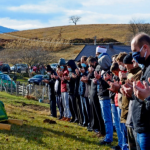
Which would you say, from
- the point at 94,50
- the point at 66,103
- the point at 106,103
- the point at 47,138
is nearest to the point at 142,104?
the point at 106,103

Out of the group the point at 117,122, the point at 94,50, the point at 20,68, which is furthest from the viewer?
the point at 20,68

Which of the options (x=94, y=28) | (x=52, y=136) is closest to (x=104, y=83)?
(x=52, y=136)

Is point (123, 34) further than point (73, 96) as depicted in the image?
Yes

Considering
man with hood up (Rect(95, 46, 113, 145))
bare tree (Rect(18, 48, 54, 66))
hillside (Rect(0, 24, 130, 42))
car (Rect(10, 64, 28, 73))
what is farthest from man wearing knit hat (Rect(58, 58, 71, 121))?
hillside (Rect(0, 24, 130, 42))

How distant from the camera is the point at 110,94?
7.55 m

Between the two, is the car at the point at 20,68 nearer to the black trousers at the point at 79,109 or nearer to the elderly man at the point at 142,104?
the black trousers at the point at 79,109

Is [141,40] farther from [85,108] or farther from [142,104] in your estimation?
[85,108]

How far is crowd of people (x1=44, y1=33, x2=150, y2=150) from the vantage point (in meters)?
4.25

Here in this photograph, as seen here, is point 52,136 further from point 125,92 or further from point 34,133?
point 125,92

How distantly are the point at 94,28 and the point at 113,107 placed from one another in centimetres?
9892

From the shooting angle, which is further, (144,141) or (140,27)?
(140,27)

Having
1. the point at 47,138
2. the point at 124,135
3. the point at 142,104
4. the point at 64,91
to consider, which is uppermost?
the point at 142,104

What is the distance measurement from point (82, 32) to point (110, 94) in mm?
90806

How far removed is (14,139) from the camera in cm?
795
